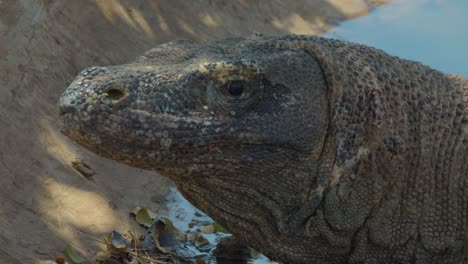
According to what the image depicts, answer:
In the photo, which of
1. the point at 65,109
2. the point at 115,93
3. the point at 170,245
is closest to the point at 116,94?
the point at 115,93

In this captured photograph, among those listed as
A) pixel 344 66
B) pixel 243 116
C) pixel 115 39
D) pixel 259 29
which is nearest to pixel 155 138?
pixel 243 116

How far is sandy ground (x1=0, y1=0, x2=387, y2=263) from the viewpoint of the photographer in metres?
5.68

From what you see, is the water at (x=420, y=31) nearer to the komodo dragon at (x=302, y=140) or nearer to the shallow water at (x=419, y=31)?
the shallow water at (x=419, y=31)

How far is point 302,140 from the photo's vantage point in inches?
→ 176

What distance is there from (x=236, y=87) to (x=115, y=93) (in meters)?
0.63

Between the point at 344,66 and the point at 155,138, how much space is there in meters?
1.16

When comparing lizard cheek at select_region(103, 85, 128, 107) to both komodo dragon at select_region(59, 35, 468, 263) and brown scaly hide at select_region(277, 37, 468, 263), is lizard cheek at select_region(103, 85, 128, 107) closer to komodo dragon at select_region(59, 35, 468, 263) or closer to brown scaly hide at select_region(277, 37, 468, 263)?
komodo dragon at select_region(59, 35, 468, 263)

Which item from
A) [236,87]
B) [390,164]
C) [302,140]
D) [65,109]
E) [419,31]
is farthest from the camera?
[419,31]

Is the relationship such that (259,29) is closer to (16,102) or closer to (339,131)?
Result: (16,102)

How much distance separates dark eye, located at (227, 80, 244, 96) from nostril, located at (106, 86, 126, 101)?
56 centimetres

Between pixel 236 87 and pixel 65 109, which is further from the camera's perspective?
pixel 236 87

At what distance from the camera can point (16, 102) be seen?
21.0ft

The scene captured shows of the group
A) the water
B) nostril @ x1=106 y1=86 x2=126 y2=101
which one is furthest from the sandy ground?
the water

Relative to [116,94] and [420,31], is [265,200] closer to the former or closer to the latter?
[116,94]
